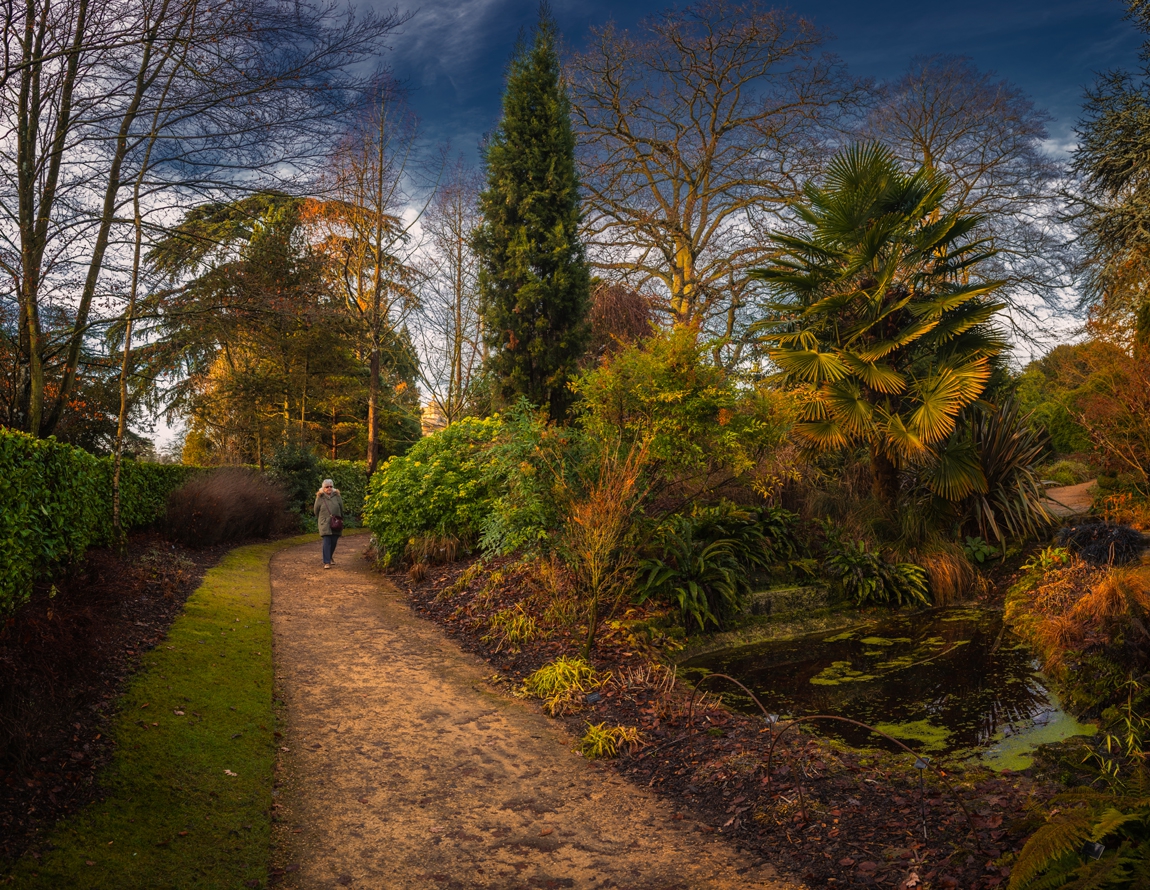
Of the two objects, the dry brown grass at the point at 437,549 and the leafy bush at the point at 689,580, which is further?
the dry brown grass at the point at 437,549

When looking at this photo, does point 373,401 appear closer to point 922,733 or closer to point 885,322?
point 885,322

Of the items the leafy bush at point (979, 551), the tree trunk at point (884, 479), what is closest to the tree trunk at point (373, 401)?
the tree trunk at point (884, 479)

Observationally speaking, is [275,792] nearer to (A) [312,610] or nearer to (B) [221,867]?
(B) [221,867]

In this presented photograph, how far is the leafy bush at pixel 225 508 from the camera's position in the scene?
12758 millimetres

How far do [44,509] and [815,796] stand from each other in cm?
670

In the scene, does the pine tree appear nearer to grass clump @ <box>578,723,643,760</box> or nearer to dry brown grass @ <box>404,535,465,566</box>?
dry brown grass @ <box>404,535,465,566</box>

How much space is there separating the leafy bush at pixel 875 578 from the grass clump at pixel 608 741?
564 centimetres

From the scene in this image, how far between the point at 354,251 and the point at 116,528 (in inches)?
548

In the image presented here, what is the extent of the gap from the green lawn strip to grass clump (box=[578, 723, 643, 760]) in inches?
87.3

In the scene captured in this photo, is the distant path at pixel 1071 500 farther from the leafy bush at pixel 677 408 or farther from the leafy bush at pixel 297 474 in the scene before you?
the leafy bush at pixel 297 474

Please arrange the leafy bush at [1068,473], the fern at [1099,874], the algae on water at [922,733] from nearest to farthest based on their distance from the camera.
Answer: the fern at [1099,874], the algae on water at [922,733], the leafy bush at [1068,473]

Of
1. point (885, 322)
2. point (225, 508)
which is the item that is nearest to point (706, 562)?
point (885, 322)

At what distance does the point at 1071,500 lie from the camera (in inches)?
591

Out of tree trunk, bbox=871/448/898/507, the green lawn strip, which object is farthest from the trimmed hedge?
tree trunk, bbox=871/448/898/507
